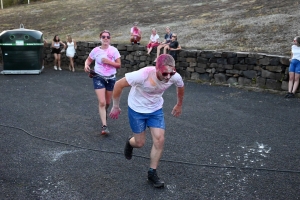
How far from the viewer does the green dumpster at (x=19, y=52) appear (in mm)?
15266

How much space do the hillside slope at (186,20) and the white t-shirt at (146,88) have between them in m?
8.12

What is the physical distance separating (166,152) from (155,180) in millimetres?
1327

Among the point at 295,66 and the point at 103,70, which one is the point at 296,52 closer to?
the point at 295,66

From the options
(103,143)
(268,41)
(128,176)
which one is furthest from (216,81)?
(128,176)

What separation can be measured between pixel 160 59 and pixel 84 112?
4.70m

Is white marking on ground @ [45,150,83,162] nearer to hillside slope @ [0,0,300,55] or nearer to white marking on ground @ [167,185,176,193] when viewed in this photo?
white marking on ground @ [167,185,176,193]

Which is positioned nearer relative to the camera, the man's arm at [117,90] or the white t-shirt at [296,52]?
the man's arm at [117,90]

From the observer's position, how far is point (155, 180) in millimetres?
4703

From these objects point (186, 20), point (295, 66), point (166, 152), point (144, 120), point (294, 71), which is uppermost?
point (186, 20)

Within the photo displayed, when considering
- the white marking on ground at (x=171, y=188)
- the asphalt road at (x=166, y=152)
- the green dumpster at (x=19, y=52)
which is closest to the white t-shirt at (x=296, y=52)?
the asphalt road at (x=166, y=152)

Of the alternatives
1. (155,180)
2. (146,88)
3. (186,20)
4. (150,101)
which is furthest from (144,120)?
(186,20)

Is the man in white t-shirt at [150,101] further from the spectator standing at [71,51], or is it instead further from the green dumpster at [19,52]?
the spectator standing at [71,51]

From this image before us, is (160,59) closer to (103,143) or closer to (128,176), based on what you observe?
(128,176)

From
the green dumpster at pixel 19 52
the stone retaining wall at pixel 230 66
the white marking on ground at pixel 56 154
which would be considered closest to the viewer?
the white marking on ground at pixel 56 154
